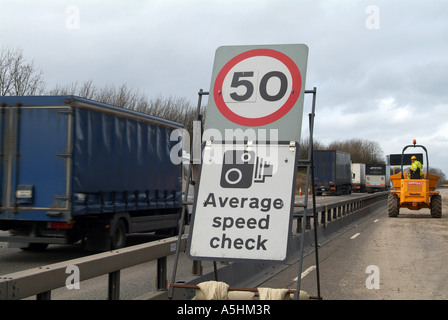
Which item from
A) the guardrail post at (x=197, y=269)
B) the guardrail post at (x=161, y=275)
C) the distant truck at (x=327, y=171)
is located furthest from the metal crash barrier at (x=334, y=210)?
the distant truck at (x=327, y=171)

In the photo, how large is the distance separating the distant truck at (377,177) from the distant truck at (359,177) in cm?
66

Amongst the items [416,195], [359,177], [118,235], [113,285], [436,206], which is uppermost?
[359,177]

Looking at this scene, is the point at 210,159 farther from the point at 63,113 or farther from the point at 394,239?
the point at 394,239

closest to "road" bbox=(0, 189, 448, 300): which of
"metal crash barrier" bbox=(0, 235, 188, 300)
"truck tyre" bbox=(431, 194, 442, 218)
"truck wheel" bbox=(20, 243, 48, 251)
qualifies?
"truck wheel" bbox=(20, 243, 48, 251)

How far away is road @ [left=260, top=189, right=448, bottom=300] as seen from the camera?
8.16 meters

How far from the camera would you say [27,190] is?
36.0 ft

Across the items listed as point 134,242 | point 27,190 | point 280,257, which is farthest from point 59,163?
point 280,257

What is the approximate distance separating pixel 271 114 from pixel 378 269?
617 cm

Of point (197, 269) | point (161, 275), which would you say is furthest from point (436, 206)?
point (161, 275)

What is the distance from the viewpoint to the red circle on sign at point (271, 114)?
5.09 m

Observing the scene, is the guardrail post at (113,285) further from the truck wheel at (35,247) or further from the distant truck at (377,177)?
the distant truck at (377,177)

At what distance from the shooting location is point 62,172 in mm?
10906

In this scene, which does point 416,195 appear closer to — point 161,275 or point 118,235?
point 118,235

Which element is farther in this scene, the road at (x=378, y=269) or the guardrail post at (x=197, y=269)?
the road at (x=378, y=269)
